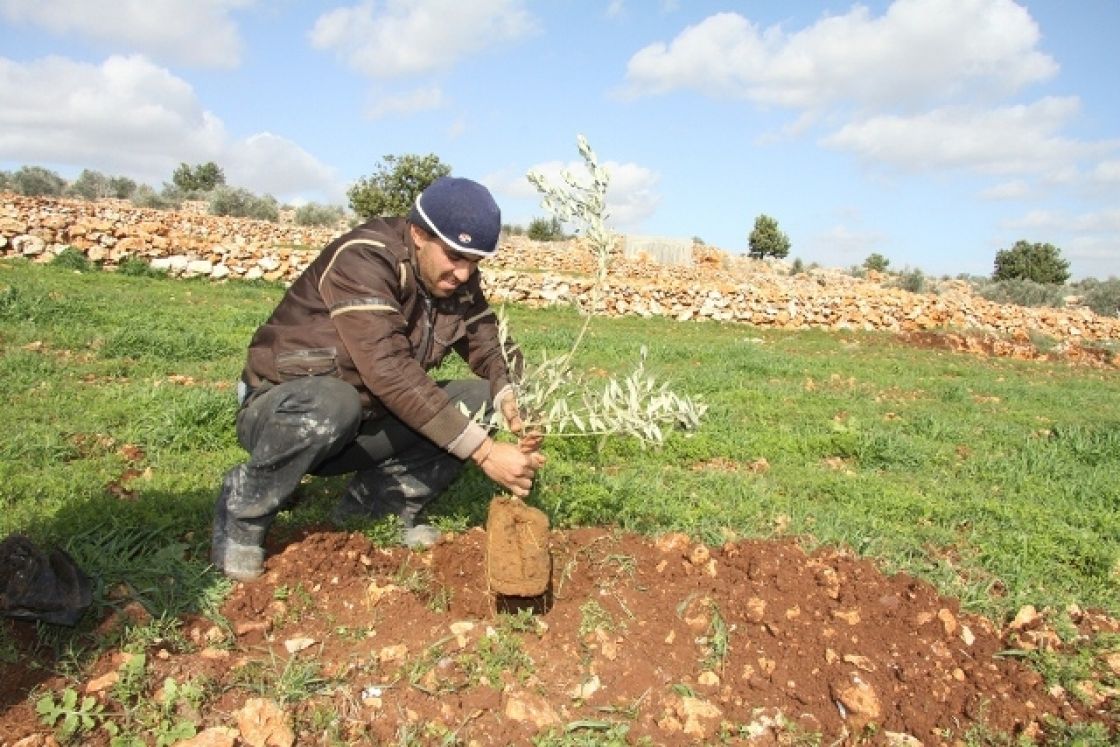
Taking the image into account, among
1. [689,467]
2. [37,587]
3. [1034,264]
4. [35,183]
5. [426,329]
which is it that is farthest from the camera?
[1034,264]

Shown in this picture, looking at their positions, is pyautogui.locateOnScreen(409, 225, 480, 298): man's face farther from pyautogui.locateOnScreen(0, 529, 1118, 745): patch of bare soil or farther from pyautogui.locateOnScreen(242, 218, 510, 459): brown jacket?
pyautogui.locateOnScreen(0, 529, 1118, 745): patch of bare soil

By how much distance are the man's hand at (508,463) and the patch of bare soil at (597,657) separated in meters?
0.51

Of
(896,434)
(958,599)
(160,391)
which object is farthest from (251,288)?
(958,599)

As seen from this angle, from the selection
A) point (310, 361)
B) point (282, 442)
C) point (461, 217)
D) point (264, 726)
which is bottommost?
point (264, 726)

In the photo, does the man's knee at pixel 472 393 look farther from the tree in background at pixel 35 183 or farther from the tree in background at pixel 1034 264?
the tree in background at pixel 1034 264

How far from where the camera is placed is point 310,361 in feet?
10.8

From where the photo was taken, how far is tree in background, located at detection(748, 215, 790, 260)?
4738 centimetres

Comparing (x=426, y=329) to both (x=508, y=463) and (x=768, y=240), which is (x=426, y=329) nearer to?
(x=508, y=463)

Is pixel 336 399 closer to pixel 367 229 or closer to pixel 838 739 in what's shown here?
pixel 367 229

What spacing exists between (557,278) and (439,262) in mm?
15833

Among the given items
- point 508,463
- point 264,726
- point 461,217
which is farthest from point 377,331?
point 264,726

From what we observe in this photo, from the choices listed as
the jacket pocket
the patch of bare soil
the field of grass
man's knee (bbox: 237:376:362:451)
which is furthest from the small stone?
the jacket pocket

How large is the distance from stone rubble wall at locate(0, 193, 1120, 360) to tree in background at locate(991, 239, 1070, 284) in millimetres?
20995

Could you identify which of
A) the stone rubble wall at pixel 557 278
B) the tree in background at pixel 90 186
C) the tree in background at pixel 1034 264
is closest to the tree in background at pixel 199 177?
the tree in background at pixel 90 186
